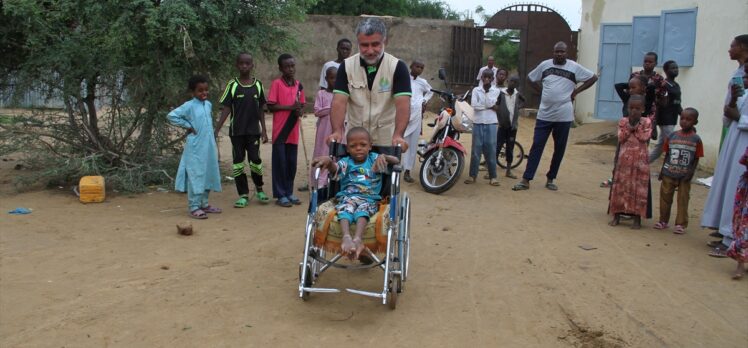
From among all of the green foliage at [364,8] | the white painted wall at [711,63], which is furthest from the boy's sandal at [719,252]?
the green foliage at [364,8]

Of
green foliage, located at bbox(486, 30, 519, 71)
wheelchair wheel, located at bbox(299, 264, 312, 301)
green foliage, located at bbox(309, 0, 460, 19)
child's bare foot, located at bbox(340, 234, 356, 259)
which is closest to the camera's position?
child's bare foot, located at bbox(340, 234, 356, 259)

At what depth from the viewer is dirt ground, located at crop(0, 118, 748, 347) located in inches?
149

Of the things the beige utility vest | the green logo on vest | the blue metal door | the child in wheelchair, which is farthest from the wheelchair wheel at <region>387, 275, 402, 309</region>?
the blue metal door

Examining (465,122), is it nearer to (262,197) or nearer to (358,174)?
(262,197)

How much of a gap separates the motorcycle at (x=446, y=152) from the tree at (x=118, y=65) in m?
2.31

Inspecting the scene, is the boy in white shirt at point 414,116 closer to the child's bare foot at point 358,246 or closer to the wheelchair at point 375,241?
the wheelchair at point 375,241

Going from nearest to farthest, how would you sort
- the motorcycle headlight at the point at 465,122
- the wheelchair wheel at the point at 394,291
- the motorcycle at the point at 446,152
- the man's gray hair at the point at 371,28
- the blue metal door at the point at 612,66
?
1. the wheelchair wheel at the point at 394,291
2. the man's gray hair at the point at 371,28
3. the motorcycle at the point at 446,152
4. the motorcycle headlight at the point at 465,122
5. the blue metal door at the point at 612,66

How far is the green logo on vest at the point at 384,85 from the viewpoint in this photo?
189 inches

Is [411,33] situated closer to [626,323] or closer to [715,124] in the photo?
[715,124]

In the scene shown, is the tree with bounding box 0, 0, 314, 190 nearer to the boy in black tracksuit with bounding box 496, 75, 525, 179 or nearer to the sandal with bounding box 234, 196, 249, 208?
the sandal with bounding box 234, 196, 249, 208

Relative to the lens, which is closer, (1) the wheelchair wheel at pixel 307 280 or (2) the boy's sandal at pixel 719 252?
(1) the wheelchair wheel at pixel 307 280

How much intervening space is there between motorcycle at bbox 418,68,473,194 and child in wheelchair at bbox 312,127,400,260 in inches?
145

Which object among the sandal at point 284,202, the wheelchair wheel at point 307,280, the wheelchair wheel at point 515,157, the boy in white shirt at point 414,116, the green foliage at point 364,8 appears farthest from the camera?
the green foliage at point 364,8

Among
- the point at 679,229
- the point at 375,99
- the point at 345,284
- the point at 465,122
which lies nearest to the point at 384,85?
the point at 375,99
